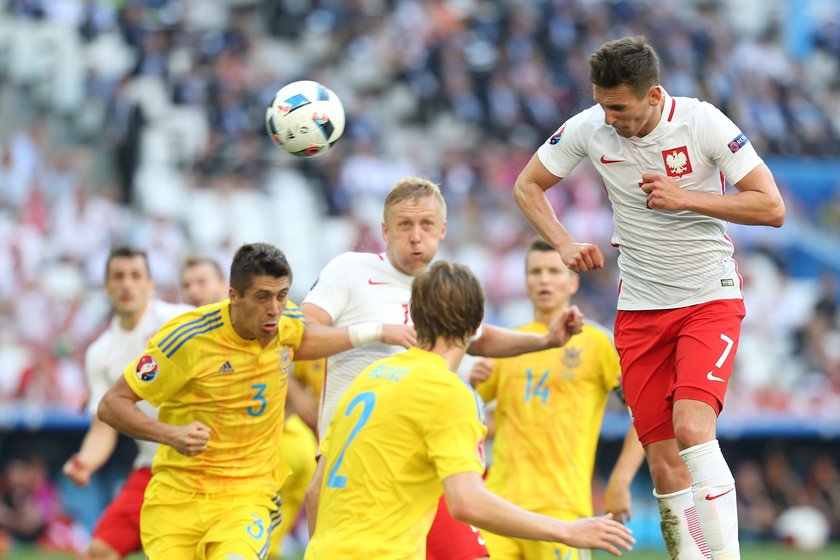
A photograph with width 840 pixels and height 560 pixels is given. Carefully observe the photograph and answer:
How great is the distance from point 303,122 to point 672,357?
2894 mm

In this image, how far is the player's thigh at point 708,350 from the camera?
684 centimetres

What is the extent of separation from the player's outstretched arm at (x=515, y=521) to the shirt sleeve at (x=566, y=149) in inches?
94.5

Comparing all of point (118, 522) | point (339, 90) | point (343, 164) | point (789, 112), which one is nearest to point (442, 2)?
point (339, 90)

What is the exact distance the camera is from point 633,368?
7367 mm

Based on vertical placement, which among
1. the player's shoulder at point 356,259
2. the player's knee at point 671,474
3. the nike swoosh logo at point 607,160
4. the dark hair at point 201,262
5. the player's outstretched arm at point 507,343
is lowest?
the player's knee at point 671,474

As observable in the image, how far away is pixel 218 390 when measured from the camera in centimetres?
762

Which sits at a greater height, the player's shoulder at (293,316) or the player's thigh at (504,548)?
the player's shoulder at (293,316)

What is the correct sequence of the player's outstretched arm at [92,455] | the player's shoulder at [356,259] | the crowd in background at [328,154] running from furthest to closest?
the crowd in background at [328,154] < the player's outstretched arm at [92,455] < the player's shoulder at [356,259]

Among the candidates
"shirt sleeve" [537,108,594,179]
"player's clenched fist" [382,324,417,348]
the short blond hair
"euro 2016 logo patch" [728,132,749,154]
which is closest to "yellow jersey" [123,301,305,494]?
"player's clenched fist" [382,324,417,348]

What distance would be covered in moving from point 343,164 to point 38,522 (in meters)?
7.35

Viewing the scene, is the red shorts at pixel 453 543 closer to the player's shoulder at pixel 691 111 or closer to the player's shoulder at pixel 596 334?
the player's shoulder at pixel 596 334

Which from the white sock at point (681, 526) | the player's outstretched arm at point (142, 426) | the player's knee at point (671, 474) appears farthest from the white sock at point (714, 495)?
the player's outstretched arm at point (142, 426)

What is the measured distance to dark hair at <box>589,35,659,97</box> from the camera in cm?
679

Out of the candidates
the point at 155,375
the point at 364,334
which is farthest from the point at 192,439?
the point at 364,334
